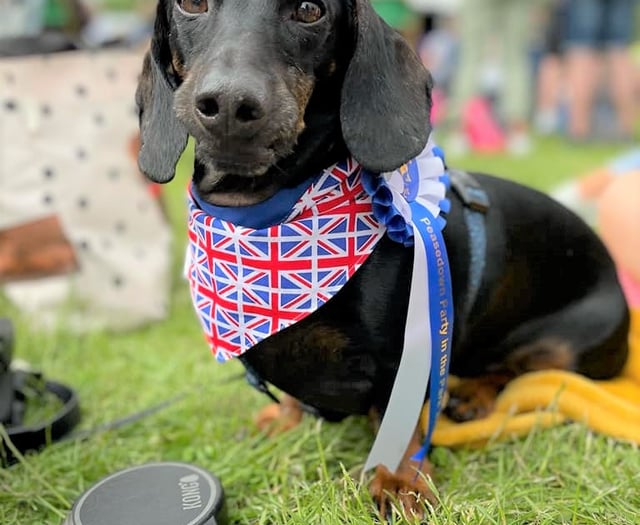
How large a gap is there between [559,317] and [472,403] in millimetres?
359

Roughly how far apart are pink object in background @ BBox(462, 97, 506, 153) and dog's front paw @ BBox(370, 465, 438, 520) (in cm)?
562

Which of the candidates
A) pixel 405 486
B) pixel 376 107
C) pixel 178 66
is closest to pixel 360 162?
pixel 376 107

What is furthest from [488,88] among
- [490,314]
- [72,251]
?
[490,314]

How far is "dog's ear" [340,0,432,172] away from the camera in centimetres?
165

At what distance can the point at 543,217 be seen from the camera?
2154mm

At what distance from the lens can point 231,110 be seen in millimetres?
1432

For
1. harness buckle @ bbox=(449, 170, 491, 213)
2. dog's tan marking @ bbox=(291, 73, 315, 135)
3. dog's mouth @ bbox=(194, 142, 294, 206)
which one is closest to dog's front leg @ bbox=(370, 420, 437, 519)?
harness buckle @ bbox=(449, 170, 491, 213)

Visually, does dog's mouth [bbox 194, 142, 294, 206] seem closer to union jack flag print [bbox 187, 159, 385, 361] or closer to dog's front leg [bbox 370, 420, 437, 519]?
union jack flag print [bbox 187, 159, 385, 361]

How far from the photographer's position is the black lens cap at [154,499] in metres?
1.68

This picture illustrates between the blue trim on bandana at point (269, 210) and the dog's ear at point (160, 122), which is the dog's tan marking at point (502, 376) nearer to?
the blue trim on bandana at point (269, 210)

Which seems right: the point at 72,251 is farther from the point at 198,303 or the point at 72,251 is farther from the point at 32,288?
the point at 198,303

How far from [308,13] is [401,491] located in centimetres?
113

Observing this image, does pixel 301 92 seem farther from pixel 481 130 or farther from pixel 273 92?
pixel 481 130

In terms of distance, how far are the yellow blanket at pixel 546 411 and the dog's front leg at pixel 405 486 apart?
0.23m
